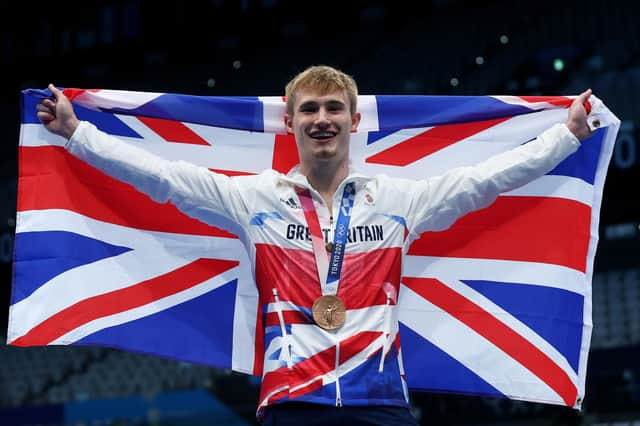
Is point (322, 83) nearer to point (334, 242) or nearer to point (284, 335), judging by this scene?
point (334, 242)

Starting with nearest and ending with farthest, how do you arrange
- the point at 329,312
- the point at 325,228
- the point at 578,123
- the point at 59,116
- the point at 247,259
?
1. the point at 329,312
2. the point at 325,228
3. the point at 59,116
4. the point at 578,123
5. the point at 247,259

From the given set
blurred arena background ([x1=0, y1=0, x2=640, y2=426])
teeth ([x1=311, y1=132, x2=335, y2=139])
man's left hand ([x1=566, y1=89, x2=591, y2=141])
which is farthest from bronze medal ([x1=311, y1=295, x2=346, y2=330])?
blurred arena background ([x1=0, y1=0, x2=640, y2=426])

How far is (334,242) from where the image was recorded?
2889 mm

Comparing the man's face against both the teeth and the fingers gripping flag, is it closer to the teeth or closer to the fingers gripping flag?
the teeth

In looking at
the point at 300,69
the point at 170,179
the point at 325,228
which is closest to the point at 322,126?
the point at 325,228

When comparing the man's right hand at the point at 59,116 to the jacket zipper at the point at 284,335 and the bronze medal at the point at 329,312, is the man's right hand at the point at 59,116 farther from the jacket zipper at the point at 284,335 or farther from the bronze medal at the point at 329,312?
the bronze medal at the point at 329,312

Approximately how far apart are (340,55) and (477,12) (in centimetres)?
213

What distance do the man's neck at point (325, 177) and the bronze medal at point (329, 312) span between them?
Answer: 0.38 meters

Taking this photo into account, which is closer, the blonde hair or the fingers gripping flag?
the blonde hair

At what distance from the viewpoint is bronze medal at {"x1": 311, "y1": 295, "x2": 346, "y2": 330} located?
2.80m

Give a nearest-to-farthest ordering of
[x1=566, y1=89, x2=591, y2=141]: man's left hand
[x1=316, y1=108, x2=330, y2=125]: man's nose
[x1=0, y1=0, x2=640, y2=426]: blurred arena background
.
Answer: [x1=316, y1=108, x2=330, y2=125]: man's nose, [x1=566, y1=89, x2=591, y2=141]: man's left hand, [x1=0, y1=0, x2=640, y2=426]: blurred arena background

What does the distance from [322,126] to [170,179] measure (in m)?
0.52

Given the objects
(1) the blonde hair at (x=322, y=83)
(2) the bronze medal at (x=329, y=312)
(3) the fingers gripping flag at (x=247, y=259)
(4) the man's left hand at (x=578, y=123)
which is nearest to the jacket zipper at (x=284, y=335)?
(2) the bronze medal at (x=329, y=312)

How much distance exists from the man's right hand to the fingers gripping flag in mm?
420
